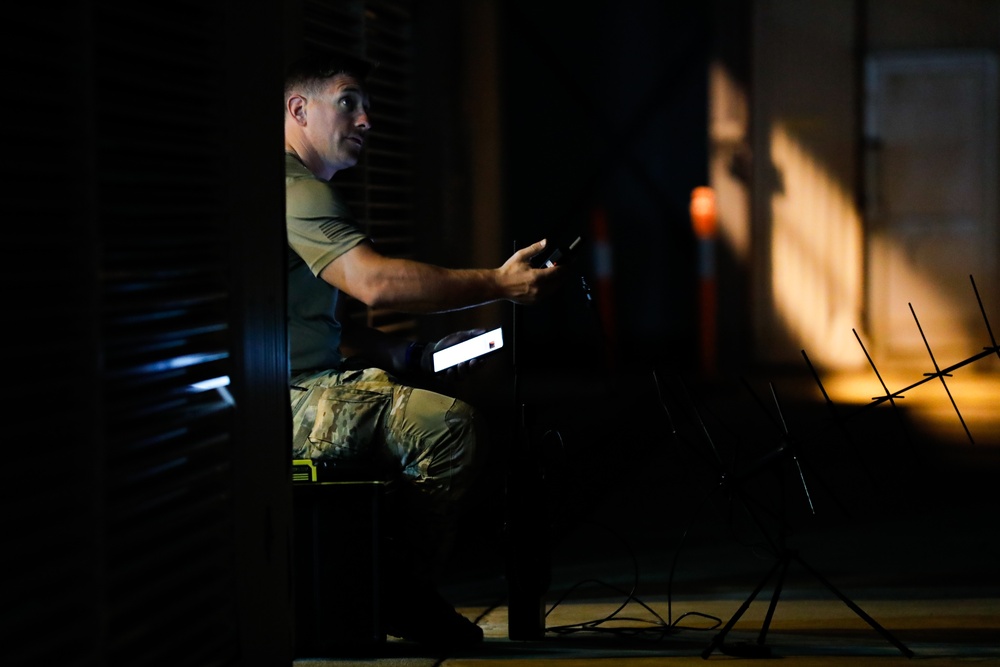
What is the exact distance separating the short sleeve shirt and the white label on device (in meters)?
0.28

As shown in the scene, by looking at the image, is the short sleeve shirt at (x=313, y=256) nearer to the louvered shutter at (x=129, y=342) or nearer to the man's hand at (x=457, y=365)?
the man's hand at (x=457, y=365)

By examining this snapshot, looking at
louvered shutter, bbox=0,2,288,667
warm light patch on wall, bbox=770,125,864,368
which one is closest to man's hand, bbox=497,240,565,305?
louvered shutter, bbox=0,2,288,667

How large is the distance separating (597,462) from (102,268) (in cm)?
444

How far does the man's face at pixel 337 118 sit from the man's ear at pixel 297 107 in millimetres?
14

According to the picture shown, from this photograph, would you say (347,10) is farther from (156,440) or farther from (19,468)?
(19,468)

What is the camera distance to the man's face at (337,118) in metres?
3.40

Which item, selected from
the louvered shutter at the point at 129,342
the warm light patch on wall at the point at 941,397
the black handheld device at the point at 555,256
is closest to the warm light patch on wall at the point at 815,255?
the warm light patch on wall at the point at 941,397

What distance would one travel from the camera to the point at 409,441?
Answer: 3.24 meters

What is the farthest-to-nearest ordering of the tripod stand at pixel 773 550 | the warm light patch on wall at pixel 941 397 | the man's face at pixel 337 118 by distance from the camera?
the warm light patch on wall at pixel 941 397
the man's face at pixel 337 118
the tripod stand at pixel 773 550

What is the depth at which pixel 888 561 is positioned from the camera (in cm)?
436

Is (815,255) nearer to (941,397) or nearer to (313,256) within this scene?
(941,397)

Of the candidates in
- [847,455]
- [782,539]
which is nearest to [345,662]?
[782,539]

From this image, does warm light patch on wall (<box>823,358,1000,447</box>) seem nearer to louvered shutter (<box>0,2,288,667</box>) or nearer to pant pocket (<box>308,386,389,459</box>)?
pant pocket (<box>308,386,389,459</box>)

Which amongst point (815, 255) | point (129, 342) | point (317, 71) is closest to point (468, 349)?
point (317, 71)
